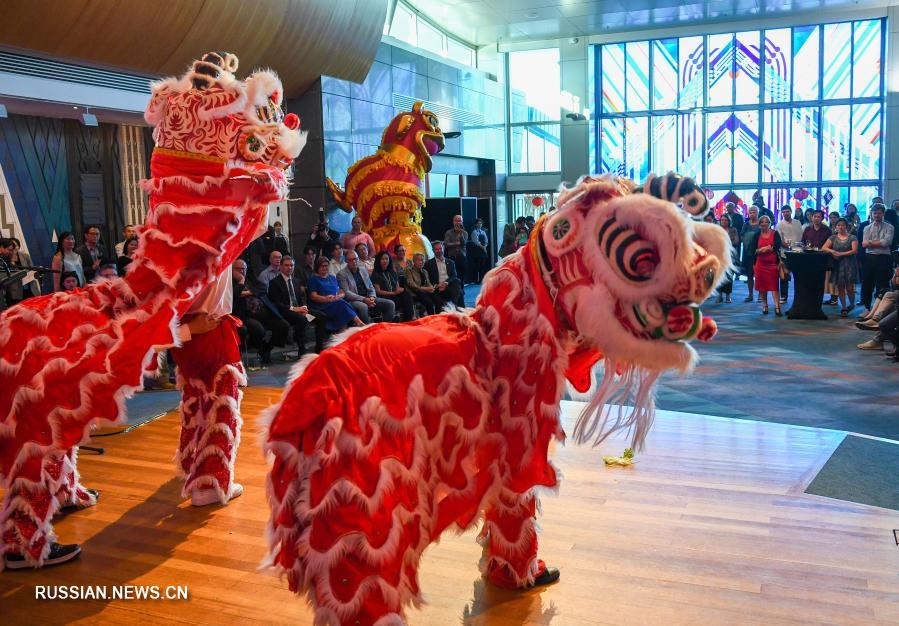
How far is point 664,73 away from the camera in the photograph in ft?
56.0

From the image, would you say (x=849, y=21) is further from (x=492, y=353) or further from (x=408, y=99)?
(x=492, y=353)

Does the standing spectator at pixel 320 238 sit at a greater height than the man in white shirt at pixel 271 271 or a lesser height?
greater

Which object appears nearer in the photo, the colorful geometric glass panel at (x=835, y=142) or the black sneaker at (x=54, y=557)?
the black sneaker at (x=54, y=557)

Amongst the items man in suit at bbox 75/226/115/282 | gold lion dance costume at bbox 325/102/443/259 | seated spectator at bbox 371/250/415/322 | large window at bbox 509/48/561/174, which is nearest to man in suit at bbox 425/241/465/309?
gold lion dance costume at bbox 325/102/443/259

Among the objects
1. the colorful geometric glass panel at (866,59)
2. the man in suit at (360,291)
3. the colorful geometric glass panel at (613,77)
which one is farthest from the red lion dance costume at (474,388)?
the colorful geometric glass panel at (613,77)

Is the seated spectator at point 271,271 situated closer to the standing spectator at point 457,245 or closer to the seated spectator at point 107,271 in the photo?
the seated spectator at point 107,271

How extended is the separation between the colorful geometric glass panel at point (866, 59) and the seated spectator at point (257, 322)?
531 inches

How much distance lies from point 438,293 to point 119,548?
19.8 feet

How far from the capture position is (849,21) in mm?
15773

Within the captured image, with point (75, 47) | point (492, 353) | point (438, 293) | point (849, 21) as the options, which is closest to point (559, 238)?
point (492, 353)

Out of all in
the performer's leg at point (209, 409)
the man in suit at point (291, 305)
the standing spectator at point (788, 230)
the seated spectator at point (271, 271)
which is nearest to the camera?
the performer's leg at point (209, 409)

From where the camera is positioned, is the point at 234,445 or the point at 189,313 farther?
the point at 234,445

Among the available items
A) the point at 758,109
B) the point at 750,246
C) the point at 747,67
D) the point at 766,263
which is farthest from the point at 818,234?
the point at 747,67

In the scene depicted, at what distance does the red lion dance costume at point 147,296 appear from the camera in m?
2.73
